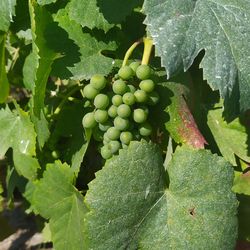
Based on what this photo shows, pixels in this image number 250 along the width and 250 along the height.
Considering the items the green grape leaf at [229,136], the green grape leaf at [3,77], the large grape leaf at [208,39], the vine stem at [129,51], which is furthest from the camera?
the green grape leaf at [3,77]

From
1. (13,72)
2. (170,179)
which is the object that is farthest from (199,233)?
(13,72)

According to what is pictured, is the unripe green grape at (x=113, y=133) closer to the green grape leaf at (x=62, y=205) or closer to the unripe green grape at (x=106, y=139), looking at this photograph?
the unripe green grape at (x=106, y=139)

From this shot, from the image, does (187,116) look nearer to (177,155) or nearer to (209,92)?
(177,155)

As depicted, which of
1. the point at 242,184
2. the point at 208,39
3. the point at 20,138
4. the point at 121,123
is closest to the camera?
the point at 208,39

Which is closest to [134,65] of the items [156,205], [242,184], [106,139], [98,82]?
[98,82]

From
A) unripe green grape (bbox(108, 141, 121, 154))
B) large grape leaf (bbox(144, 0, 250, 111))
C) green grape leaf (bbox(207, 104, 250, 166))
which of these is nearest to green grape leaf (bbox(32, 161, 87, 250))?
unripe green grape (bbox(108, 141, 121, 154))

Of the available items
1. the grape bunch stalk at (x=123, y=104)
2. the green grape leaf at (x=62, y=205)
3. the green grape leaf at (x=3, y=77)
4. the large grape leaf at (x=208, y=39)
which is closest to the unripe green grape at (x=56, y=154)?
the green grape leaf at (x=62, y=205)

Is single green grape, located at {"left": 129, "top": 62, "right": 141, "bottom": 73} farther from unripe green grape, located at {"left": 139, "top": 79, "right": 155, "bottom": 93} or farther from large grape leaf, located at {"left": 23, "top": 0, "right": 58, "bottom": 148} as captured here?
large grape leaf, located at {"left": 23, "top": 0, "right": 58, "bottom": 148}

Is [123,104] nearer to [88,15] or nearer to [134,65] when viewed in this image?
[134,65]

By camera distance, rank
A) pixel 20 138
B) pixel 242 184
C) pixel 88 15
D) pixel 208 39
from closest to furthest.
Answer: pixel 208 39 → pixel 88 15 → pixel 242 184 → pixel 20 138
